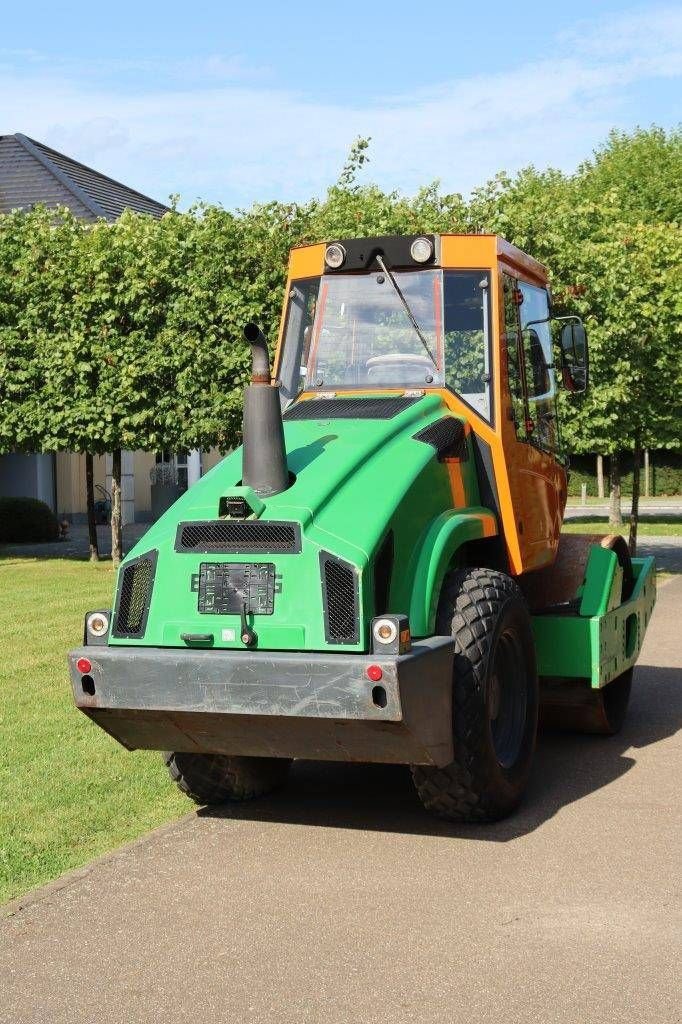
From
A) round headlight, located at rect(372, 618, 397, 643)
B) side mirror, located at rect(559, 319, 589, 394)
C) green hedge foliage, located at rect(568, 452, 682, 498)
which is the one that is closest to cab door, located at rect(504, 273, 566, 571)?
side mirror, located at rect(559, 319, 589, 394)

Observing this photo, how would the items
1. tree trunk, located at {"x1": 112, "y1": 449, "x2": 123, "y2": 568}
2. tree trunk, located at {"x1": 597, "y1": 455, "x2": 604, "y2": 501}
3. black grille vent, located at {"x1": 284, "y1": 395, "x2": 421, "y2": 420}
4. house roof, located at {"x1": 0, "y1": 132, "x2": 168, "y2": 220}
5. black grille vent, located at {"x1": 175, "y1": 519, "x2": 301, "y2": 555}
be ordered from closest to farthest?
black grille vent, located at {"x1": 175, "y1": 519, "x2": 301, "y2": 555} < black grille vent, located at {"x1": 284, "y1": 395, "x2": 421, "y2": 420} < tree trunk, located at {"x1": 112, "y1": 449, "x2": 123, "y2": 568} < house roof, located at {"x1": 0, "y1": 132, "x2": 168, "y2": 220} < tree trunk, located at {"x1": 597, "y1": 455, "x2": 604, "y2": 501}

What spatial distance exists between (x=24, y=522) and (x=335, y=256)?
23894mm

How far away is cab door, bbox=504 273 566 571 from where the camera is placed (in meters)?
7.89

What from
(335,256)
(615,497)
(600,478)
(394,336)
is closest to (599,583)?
(394,336)

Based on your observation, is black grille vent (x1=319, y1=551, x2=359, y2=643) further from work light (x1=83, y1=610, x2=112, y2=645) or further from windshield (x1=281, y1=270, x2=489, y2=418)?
windshield (x1=281, y1=270, x2=489, y2=418)

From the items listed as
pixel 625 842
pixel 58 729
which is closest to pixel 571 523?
pixel 58 729

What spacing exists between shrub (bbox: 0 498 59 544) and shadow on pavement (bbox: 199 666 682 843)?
23151 millimetres

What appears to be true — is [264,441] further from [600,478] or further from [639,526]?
[600,478]

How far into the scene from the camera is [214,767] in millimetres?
7191

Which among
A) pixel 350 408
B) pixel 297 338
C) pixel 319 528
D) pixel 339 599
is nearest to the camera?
pixel 339 599

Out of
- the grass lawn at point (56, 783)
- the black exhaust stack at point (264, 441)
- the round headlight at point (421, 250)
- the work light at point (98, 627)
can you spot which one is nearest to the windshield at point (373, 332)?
the round headlight at point (421, 250)

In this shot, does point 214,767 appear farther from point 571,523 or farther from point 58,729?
point 571,523

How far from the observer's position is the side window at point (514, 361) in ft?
26.1

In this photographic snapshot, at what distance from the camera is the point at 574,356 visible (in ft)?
27.5
